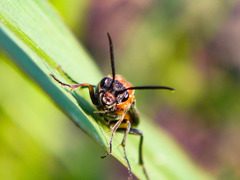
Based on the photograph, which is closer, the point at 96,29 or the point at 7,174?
the point at 7,174

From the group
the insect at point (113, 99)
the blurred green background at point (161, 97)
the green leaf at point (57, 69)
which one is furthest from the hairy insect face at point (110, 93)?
the blurred green background at point (161, 97)

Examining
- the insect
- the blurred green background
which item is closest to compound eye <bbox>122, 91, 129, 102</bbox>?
the insect

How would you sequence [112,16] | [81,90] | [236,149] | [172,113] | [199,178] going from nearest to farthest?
1. [81,90]
2. [199,178]
3. [236,149]
4. [172,113]
5. [112,16]

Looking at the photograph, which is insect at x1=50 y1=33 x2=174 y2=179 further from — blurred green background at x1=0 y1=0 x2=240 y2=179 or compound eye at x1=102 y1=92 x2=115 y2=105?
blurred green background at x1=0 y1=0 x2=240 y2=179

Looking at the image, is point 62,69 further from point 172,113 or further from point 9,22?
point 172,113

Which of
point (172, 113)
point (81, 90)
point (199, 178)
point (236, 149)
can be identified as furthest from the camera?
point (172, 113)

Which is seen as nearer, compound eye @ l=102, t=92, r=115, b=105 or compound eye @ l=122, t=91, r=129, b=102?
compound eye @ l=102, t=92, r=115, b=105

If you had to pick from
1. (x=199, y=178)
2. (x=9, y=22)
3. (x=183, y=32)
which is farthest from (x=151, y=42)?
(x=9, y=22)
